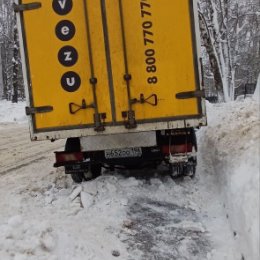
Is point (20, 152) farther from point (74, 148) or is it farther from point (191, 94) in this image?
point (191, 94)

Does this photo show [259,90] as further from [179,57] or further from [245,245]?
[245,245]

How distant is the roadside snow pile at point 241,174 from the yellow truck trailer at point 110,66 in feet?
2.86

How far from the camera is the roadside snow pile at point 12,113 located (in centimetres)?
2879

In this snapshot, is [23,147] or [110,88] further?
[23,147]

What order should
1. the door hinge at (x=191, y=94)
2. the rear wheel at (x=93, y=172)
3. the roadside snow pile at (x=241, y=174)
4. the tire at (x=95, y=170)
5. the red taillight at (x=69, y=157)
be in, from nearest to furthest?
the roadside snow pile at (x=241, y=174) < the door hinge at (x=191, y=94) < the red taillight at (x=69, y=157) < the rear wheel at (x=93, y=172) < the tire at (x=95, y=170)

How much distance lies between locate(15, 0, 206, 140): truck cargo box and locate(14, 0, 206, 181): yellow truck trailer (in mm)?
15

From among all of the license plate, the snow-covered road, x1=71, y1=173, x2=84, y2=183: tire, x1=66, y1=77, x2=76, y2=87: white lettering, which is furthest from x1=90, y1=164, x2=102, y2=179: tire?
x1=66, y1=77, x2=76, y2=87: white lettering

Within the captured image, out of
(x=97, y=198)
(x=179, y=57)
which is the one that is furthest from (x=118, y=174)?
(x=179, y=57)

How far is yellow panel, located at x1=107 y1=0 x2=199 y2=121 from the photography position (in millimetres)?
7395

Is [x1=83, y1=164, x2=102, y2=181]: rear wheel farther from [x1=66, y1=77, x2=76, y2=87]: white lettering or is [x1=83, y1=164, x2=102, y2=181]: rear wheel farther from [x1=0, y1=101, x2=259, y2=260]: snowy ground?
[x1=66, y1=77, x2=76, y2=87]: white lettering

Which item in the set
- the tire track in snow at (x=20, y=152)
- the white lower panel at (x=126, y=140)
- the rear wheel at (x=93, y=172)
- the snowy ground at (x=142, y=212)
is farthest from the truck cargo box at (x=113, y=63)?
the tire track in snow at (x=20, y=152)

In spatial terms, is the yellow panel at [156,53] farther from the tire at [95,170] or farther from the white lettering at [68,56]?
the tire at [95,170]

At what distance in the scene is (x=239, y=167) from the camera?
6.74 m

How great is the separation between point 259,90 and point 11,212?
251 inches
